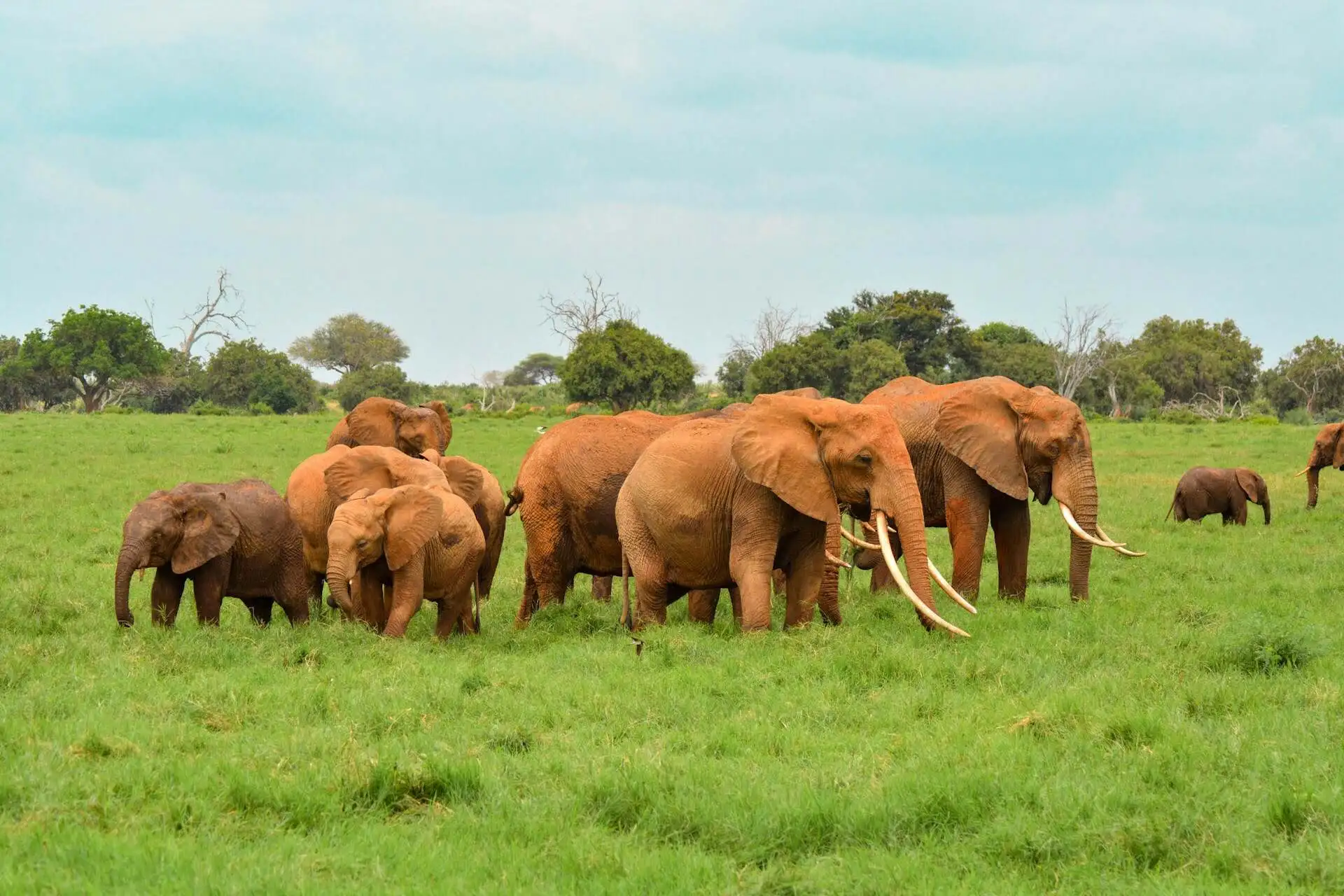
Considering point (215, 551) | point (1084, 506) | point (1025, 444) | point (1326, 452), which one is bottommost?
point (215, 551)

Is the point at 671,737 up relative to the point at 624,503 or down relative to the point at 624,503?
down

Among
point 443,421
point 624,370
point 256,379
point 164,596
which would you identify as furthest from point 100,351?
point 164,596

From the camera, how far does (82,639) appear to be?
1109cm

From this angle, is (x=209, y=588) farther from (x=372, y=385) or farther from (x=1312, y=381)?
(x=1312, y=381)

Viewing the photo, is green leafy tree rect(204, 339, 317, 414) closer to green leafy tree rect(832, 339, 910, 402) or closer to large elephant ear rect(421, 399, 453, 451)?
green leafy tree rect(832, 339, 910, 402)

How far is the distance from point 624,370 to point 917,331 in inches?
1133

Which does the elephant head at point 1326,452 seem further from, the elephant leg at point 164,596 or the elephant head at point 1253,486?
the elephant leg at point 164,596

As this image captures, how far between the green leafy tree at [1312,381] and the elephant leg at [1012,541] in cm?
8480

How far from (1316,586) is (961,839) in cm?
970

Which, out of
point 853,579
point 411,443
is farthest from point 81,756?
point 411,443

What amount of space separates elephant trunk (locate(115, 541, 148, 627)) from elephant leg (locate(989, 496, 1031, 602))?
763 centimetres

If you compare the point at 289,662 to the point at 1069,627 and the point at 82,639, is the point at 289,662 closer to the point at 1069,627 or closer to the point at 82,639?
the point at 82,639

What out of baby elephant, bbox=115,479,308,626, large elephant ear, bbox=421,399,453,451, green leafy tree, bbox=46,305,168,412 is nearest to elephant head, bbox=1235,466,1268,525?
large elephant ear, bbox=421,399,453,451

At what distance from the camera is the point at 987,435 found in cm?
1316
